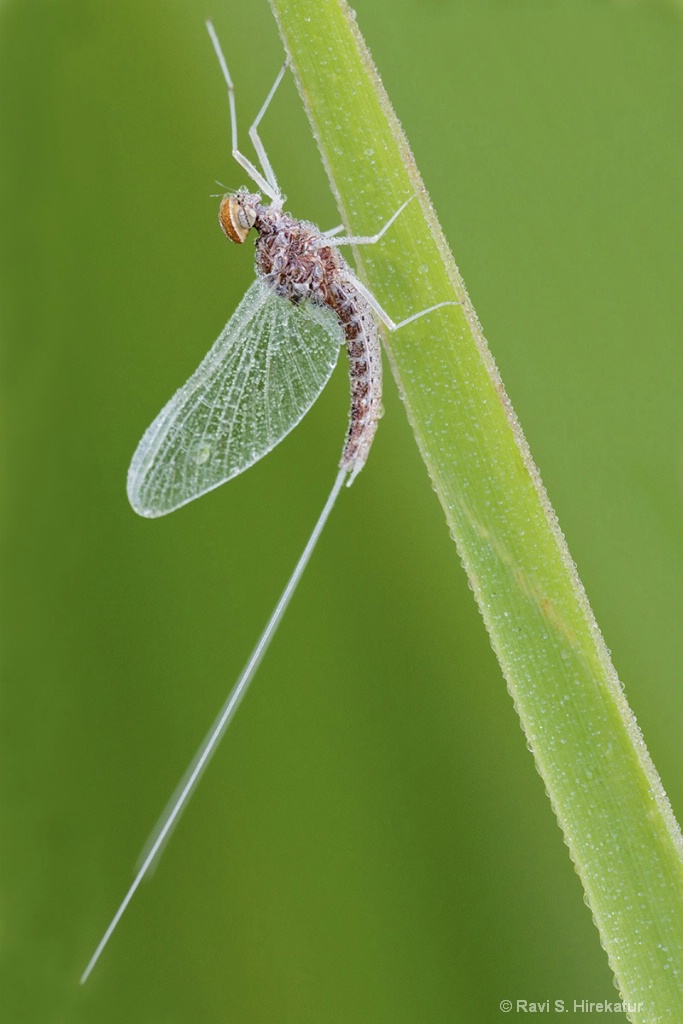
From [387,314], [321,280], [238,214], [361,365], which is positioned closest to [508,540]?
[387,314]

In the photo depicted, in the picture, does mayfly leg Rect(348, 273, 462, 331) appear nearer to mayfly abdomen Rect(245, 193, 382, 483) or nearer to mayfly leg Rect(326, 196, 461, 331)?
mayfly leg Rect(326, 196, 461, 331)

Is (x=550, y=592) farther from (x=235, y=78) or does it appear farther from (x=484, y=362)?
(x=235, y=78)

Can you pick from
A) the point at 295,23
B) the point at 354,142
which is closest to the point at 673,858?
the point at 354,142

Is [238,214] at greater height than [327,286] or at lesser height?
greater

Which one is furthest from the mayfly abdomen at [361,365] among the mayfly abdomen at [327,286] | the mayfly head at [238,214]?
the mayfly head at [238,214]

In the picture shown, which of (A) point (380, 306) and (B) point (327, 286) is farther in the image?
(B) point (327, 286)

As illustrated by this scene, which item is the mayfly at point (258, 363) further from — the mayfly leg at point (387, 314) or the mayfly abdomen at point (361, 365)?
the mayfly leg at point (387, 314)

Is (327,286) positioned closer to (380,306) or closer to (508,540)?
(380,306)
